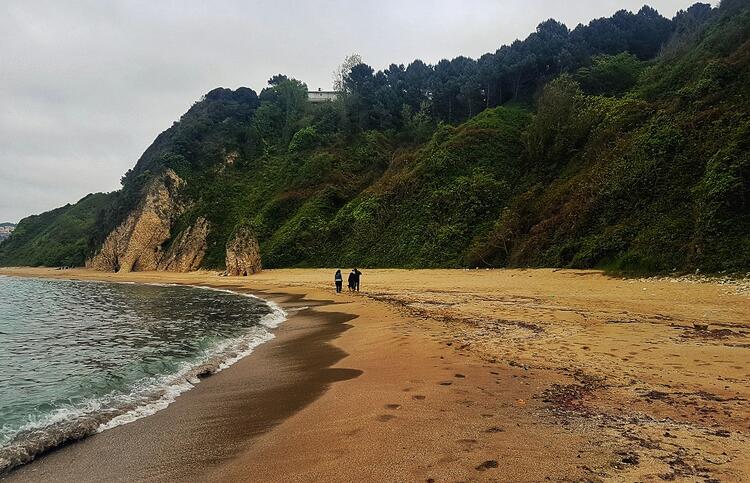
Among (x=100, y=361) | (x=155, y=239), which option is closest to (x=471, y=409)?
(x=100, y=361)

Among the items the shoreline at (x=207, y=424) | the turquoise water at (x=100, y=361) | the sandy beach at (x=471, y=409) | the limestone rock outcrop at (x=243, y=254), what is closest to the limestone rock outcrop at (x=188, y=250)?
the limestone rock outcrop at (x=243, y=254)

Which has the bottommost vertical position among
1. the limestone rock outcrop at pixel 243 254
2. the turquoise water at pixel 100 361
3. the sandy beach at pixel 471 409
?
the turquoise water at pixel 100 361

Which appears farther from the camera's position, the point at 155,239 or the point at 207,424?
the point at 155,239

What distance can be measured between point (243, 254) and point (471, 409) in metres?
41.1

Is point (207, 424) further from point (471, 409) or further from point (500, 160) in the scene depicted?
point (500, 160)

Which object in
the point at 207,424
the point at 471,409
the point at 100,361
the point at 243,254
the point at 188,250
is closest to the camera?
the point at 471,409

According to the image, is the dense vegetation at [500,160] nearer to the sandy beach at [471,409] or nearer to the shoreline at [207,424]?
the sandy beach at [471,409]

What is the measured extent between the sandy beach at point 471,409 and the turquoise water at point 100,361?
583 millimetres

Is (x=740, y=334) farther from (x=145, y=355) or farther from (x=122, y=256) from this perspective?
(x=122, y=256)

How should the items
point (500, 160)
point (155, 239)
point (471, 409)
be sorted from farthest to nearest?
point (155, 239), point (500, 160), point (471, 409)

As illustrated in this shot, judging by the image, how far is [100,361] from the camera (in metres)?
10.2

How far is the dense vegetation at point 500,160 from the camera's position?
22188mm

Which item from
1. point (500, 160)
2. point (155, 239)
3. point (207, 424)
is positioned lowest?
point (207, 424)

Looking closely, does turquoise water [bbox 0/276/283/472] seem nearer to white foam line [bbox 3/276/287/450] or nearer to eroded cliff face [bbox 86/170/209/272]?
white foam line [bbox 3/276/287/450]
